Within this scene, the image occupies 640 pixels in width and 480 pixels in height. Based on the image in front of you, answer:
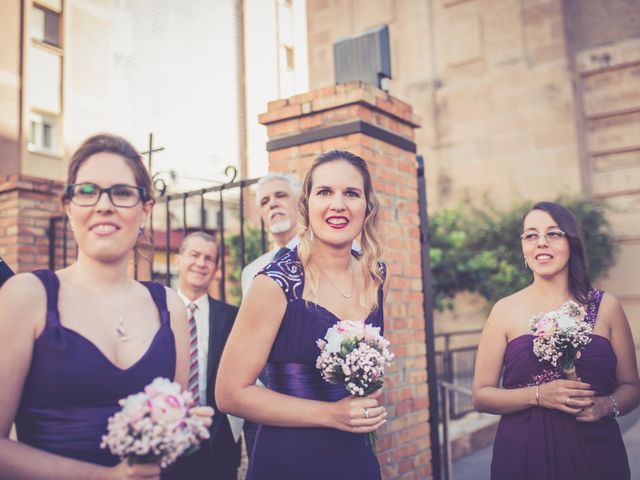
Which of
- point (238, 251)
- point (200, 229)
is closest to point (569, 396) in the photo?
point (200, 229)

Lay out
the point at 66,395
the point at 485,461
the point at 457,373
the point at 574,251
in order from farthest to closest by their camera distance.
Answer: the point at 457,373 < the point at 485,461 < the point at 574,251 < the point at 66,395

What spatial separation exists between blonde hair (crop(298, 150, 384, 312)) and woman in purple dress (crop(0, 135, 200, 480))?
25.9 inches

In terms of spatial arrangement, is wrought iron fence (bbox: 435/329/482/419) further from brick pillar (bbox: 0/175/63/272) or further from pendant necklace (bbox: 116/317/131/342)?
pendant necklace (bbox: 116/317/131/342)

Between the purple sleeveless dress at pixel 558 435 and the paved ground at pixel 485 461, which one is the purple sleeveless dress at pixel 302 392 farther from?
the paved ground at pixel 485 461

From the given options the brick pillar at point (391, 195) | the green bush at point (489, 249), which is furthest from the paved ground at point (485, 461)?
the green bush at point (489, 249)

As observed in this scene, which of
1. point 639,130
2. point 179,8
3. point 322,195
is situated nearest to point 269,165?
point 322,195

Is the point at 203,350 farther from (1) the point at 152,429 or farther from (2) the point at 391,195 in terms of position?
(1) the point at 152,429

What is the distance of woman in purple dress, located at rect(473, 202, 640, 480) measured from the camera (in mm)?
2705

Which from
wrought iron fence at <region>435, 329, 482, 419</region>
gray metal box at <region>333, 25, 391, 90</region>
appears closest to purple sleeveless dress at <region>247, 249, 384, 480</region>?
gray metal box at <region>333, 25, 391, 90</region>

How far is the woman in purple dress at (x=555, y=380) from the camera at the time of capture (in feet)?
8.87

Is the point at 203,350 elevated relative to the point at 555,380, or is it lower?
elevated

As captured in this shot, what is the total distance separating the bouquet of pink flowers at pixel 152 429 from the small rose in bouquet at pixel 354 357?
26.7 inches

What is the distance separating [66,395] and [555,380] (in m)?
2.12

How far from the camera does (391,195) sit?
14.4 ft
